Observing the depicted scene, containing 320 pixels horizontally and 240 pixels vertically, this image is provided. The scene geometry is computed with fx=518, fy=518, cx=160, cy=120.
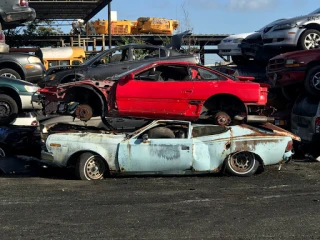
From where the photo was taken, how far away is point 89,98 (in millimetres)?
10070

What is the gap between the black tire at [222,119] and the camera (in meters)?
9.71

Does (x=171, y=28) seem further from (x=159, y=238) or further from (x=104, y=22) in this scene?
(x=159, y=238)

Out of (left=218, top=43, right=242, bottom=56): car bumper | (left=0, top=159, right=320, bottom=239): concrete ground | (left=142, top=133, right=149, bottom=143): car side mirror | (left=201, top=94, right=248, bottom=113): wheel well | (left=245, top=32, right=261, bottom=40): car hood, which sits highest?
(left=245, top=32, right=261, bottom=40): car hood

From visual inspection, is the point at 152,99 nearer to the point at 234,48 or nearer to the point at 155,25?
the point at 234,48

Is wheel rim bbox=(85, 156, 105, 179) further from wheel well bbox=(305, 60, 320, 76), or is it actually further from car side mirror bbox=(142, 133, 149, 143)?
wheel well bbox=(305, 60, 320, 76)

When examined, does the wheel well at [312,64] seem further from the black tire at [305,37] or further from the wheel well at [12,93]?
the wheel well at [12,93]

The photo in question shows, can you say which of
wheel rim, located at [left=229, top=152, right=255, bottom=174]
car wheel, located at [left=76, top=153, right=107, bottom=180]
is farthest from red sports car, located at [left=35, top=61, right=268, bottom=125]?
car wheel, located at [left=76, top=153, right=107, bottom=180]

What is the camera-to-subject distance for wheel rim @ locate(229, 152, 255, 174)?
935cm

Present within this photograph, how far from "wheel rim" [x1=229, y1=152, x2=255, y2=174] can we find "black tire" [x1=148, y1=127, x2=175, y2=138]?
1192 mm

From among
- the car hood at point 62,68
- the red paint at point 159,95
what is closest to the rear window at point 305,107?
the red paint at point 159,95

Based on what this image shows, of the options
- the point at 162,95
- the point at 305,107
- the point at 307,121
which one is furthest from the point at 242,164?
the point at 305,107

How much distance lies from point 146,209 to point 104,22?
1134 inches

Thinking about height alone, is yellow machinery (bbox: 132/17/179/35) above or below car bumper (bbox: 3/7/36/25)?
above

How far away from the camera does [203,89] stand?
9.85 meters
